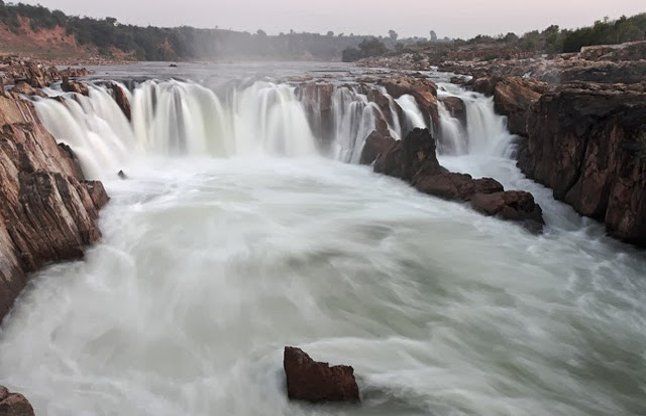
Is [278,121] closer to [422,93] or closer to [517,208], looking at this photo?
[422,93]

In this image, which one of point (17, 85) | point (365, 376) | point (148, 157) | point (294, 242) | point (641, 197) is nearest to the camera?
point (365, 376)

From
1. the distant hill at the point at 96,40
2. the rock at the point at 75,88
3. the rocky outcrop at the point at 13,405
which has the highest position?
the rock at the point at 75,88

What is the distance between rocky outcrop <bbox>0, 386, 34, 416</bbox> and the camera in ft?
15.7

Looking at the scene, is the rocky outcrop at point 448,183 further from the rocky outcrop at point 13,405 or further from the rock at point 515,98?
the rocky outcrop at point 13,405

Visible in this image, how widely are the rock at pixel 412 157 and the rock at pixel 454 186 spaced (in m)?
0.52

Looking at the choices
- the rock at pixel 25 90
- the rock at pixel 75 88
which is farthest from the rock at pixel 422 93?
the rock at pixel 25 90

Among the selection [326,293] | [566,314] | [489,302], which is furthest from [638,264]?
[326,293]

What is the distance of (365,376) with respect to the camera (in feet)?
20.7

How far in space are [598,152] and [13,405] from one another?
481 inches

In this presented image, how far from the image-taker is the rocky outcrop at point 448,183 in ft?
40.0

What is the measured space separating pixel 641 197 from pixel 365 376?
24.4ft

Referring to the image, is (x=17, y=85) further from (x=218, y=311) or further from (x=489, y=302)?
(x=489, y=302)

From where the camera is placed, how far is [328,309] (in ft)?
26.7

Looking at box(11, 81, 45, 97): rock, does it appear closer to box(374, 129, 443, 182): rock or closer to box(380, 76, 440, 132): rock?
box(374, 129, 443, 182): rock
